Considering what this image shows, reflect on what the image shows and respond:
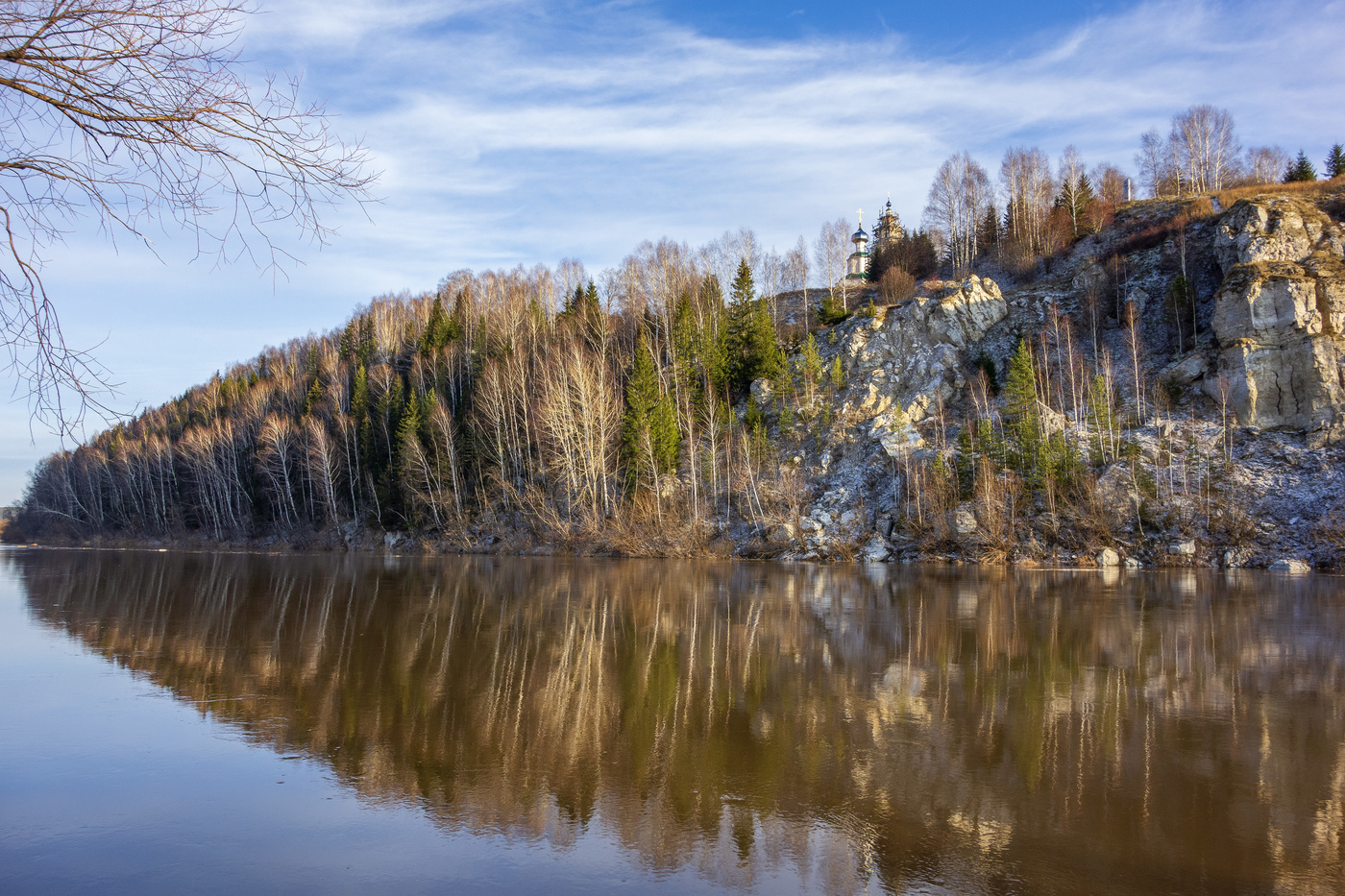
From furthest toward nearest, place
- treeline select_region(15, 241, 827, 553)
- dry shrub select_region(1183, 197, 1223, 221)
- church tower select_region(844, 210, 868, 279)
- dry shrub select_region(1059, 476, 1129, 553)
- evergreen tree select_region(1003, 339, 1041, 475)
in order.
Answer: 1. church tower select_region(844, 210, 868, 279)
2. dry shrub select_region(1183, 197, 1223, 221)
3. treeline select_region(15, 241, 827, 553)
4. evergreen tree select_region(1003, 339, 1041, 475)
5. dry shrub select_region(1059, 476, 1129, 553)

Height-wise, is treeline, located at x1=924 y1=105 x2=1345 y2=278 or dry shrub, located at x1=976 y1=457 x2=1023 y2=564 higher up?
treeline, located at x1=924 y1=105 x2=1345 y2=278

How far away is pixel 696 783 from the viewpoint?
291 inches

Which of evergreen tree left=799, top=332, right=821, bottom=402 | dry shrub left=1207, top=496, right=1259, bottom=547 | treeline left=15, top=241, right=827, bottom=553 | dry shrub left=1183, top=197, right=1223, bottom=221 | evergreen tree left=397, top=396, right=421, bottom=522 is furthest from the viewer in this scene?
dry shrub left=1183, top=197, right=1223, bottom=221

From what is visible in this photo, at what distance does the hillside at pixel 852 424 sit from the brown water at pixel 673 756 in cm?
2444

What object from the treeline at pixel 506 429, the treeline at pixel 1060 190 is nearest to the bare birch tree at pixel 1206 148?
the treeline at pixel 1060 190

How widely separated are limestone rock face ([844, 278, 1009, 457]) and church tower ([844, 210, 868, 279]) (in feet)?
107

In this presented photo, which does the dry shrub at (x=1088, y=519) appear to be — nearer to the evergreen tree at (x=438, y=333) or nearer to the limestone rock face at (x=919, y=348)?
the limestone rock face at (x=919, y=348)

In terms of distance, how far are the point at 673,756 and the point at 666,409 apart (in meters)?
45.8

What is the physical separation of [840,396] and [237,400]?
2699 inches

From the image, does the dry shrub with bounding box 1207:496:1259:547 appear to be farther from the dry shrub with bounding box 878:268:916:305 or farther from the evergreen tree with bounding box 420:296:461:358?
the evergreen tree with bounding box 420:296:461:358

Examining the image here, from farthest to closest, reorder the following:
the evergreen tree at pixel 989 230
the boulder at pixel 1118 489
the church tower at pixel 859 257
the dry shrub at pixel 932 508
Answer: the church tower at pixel 859 257, the evergreen tree at pixel 989 230, the dry shrub at pixel 932 508, the boulder at pixel 1118 489

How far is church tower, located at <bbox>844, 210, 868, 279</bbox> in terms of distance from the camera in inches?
3862

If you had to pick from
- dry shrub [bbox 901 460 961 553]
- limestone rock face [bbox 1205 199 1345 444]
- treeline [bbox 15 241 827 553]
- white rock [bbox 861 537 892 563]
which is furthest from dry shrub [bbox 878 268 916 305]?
white rock [bbox 861 537 892 563]

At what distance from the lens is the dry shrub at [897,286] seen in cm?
6994
